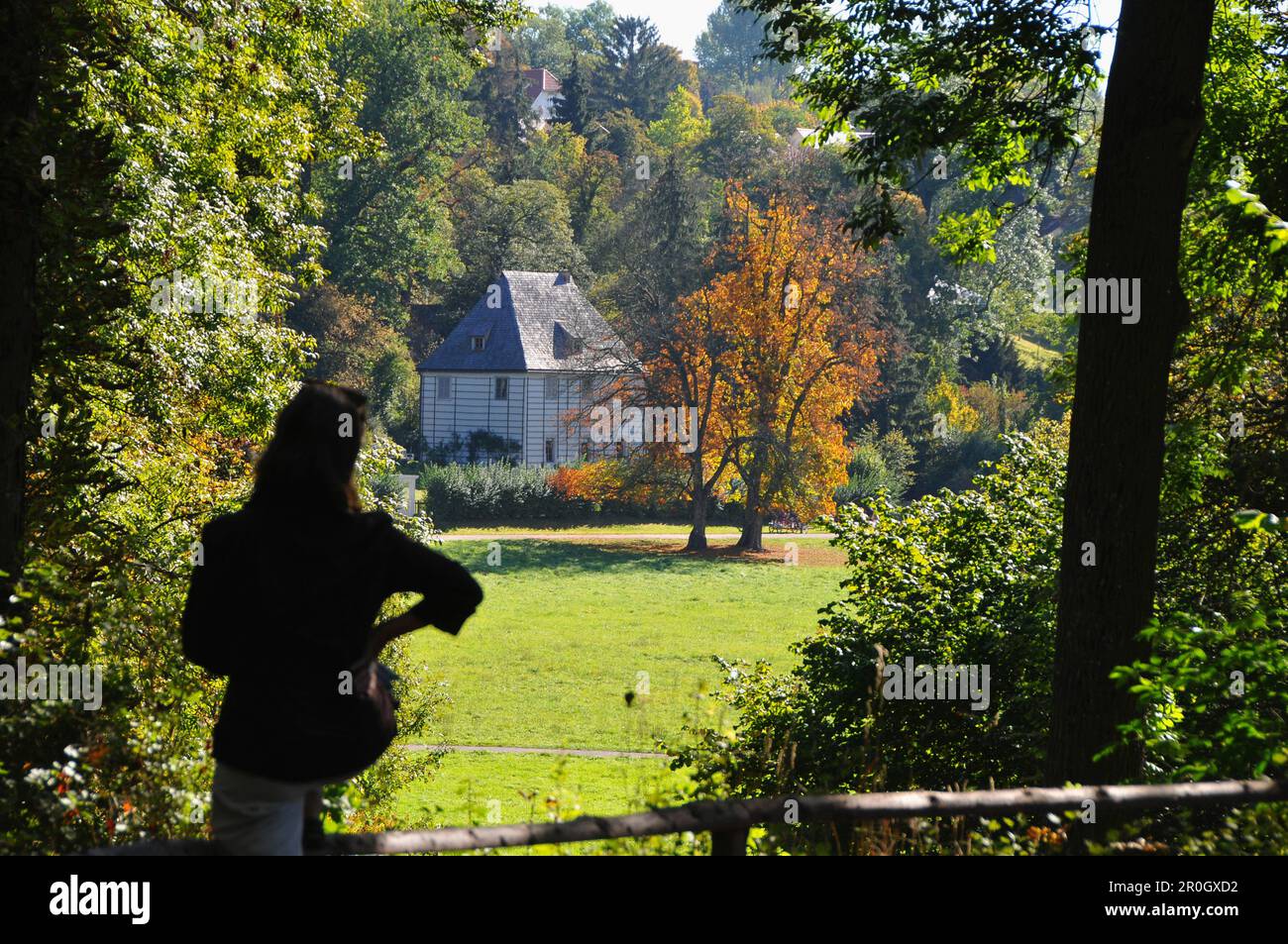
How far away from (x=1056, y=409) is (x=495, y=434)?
29.4 meters

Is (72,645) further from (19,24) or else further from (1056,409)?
(1056,409)

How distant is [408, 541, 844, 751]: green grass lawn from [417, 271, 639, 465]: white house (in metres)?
15.7

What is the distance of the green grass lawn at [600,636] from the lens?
2511 centimetres

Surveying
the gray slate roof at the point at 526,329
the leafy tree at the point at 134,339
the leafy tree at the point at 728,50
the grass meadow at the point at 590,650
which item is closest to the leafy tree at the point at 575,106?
the gray slate roof at the point at 526,329

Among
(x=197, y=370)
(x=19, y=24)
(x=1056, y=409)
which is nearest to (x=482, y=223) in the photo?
(x=1056, y=409)

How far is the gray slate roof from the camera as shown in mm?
67500

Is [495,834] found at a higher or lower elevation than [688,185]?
lower

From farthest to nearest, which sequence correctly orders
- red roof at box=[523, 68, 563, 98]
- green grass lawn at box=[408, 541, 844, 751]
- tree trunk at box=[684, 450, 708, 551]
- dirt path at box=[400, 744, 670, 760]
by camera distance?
red roof at box=[523, 68, 563, 98] → tree trunk at box=[684, 450, 708, 551] → green grass lawn at box=[408, 541, 844, 751] → dirt path at box=[400, 744, 670, 760]

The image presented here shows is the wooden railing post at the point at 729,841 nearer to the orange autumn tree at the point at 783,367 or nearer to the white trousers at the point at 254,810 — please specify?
the white trousers at the point at 254,810

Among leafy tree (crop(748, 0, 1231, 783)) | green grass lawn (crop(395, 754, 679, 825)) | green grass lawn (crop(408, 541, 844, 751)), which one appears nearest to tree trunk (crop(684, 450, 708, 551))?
green grass lawn (crop(408, 541, 844, 751))

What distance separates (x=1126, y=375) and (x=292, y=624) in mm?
5969

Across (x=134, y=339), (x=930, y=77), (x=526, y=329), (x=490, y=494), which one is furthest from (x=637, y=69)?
(x=930, y=77)

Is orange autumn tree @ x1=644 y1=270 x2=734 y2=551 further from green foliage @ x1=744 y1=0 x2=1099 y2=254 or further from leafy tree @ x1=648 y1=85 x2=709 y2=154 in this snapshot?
leafy tree @ x1=648 y1=85 x2=709 y2=154

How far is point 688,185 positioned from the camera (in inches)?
2665
